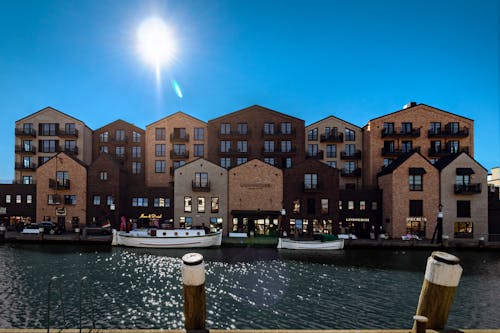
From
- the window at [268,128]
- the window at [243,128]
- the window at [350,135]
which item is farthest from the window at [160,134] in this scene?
the window at [350,135]

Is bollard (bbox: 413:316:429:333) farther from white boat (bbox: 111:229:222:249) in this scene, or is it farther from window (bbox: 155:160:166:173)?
window (bbox: 155:160:166:173)

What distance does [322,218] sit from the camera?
47.4 m

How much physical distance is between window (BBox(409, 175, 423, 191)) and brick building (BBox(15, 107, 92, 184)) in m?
64.9

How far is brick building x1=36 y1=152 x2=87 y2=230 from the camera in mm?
49344

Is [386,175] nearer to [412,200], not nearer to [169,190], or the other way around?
[412,200]

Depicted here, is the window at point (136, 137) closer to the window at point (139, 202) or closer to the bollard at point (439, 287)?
the window at point (139, 202)

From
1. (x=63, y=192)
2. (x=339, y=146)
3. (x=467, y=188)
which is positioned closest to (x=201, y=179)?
(x=63, y=192)

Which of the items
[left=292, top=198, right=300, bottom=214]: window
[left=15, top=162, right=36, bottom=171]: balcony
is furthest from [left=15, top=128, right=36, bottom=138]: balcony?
[left=292, top=198, right=300, bottom=214]: window

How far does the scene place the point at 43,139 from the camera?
61.7 metres

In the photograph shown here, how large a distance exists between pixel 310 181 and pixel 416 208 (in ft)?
56.4

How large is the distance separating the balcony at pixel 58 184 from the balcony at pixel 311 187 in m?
40.7

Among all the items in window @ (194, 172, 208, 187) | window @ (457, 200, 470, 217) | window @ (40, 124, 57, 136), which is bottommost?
window @ (457, 200, 470, 217)

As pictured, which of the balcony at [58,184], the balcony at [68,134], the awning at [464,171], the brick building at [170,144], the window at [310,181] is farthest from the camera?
the balcony at [68,134]

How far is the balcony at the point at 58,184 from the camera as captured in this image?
49.3 meters
